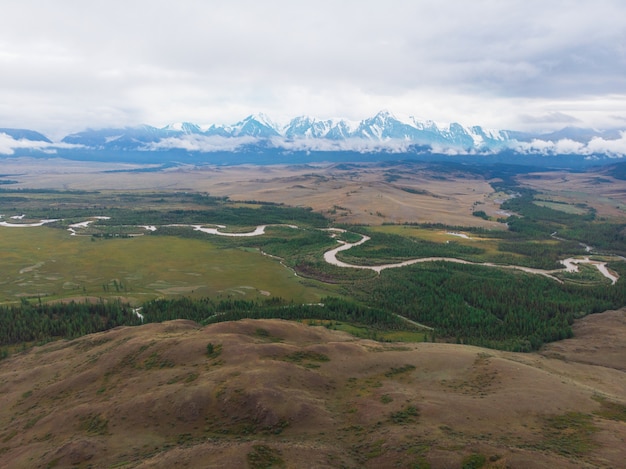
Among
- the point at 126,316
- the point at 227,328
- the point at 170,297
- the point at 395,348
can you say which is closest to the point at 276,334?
the point at 227,328

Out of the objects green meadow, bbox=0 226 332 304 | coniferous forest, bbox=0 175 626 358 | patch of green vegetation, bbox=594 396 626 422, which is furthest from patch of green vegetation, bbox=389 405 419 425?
green meadow, bbox=0 226 332 304

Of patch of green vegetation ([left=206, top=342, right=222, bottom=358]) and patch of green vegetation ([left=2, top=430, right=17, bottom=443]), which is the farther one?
patch of green vegetation ([left=206, top=342, right=222, bottom=358])

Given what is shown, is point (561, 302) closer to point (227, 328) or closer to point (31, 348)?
point (227, 328)

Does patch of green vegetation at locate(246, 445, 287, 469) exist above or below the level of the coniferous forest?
above

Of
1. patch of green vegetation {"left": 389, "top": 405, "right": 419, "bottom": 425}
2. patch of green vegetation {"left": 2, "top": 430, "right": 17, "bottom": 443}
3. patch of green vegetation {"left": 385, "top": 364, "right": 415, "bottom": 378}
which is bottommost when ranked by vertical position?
patch of green vegetation {"left": 2, "top": 430, "right": 17, "bottom": 443}

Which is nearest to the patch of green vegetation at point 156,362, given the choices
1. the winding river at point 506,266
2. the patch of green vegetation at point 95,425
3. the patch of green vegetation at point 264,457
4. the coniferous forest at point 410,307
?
the patch of green vegetation at point 95,425

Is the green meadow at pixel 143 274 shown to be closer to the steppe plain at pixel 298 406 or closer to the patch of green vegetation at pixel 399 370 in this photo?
the steppe plain at pixel 298 406

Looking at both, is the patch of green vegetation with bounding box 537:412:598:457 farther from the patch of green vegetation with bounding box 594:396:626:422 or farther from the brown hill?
the patch of green vegetation with bounding box 594:396:626:422
